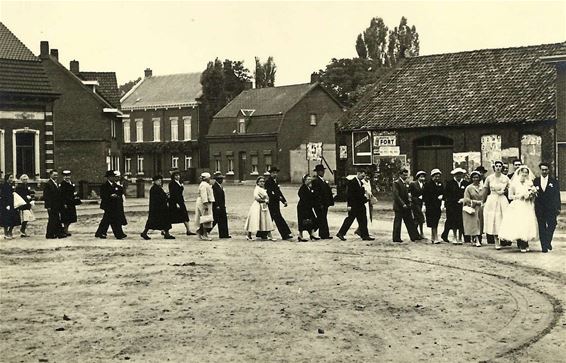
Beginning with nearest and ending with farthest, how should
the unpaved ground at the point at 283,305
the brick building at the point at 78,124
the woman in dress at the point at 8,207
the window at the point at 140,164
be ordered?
the unpaved ground at the point at 283,305
the woman in dress at the point at 8,207
the brick building at the point at 78,124
the window at the point at 140,164

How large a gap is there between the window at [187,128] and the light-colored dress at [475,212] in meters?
55.7

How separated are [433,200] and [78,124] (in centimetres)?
3379

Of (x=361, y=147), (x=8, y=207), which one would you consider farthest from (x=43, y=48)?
(x=8, y=207)

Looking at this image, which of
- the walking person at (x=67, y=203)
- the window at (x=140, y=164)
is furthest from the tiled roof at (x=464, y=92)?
the window at (x=140, y=164)

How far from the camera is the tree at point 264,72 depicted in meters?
76.5

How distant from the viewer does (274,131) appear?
61.8 metres

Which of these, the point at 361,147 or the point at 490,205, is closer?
the point at 490,205

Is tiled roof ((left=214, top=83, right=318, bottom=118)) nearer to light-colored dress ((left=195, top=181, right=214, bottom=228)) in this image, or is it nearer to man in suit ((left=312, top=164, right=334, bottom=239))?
light-colored dress ((left=195, top=181, right=214, bottom=228))

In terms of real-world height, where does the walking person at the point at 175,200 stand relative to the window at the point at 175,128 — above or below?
below

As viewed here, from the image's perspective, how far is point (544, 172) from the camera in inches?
614

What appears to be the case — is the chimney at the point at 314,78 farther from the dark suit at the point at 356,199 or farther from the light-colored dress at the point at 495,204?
the light-colored dress at the point at 495,204

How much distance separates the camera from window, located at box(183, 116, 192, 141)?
235 ft

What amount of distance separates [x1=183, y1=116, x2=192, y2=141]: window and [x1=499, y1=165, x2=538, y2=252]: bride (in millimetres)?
57192

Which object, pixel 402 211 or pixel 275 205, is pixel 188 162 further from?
pixel 402 211
